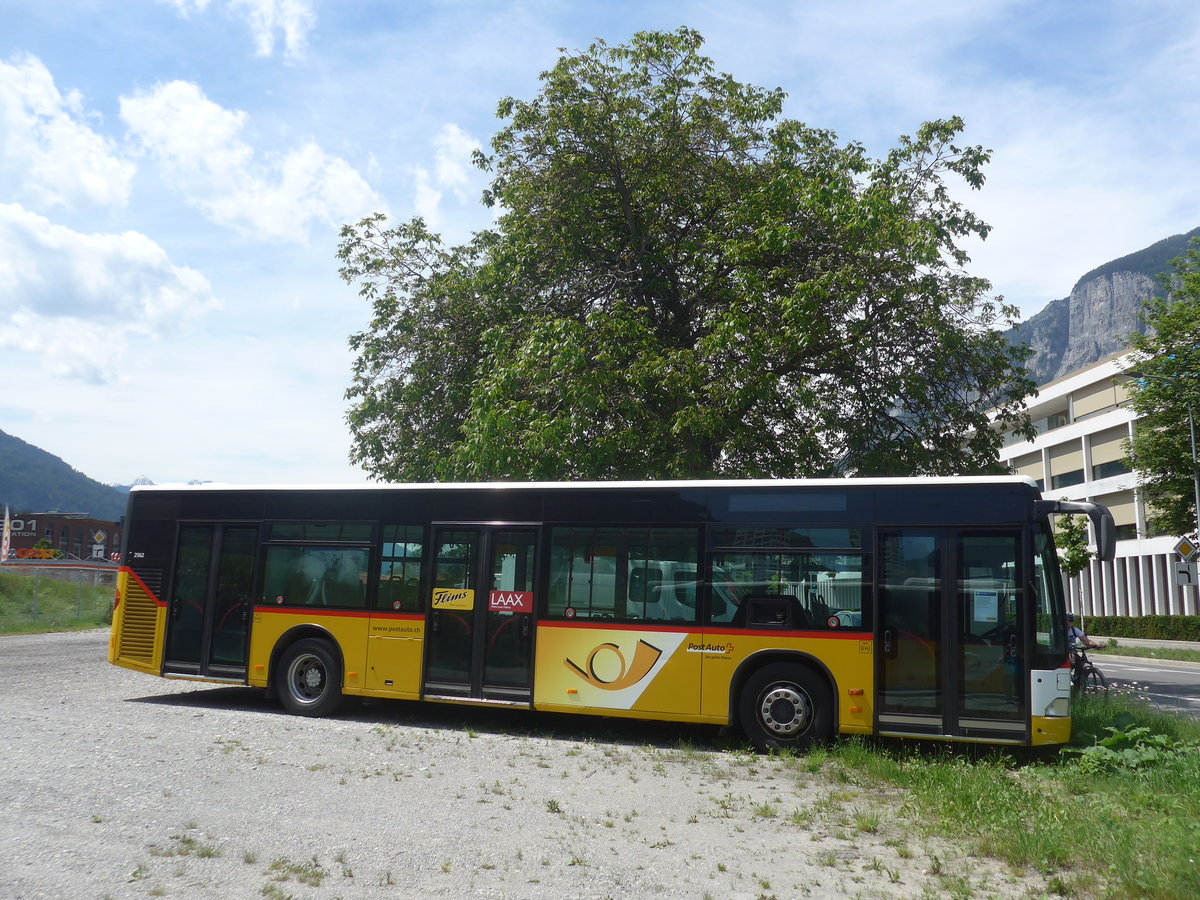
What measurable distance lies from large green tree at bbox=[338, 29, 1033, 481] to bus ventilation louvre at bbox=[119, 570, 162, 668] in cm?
516

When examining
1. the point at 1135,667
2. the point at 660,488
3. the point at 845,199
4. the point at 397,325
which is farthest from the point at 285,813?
the point at 1135,667

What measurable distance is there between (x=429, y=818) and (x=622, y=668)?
4.22 metres

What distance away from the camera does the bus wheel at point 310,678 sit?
12453mm

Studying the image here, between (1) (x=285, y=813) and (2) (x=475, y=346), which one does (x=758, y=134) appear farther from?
(1) (x=285, y=813)

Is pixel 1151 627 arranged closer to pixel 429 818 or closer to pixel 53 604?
pixel 53 604

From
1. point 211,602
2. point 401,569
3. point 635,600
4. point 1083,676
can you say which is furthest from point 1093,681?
point 211,602

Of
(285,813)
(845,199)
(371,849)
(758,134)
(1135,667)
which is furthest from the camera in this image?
(1135,667)

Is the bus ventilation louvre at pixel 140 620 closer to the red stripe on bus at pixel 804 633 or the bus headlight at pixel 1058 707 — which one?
the red stripe on bus at pixel 804 633

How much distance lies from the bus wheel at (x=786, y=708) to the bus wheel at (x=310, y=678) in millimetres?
5345

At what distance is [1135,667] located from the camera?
28016 mm

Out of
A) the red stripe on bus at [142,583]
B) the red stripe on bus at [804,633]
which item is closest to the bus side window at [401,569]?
the red stripe on bus at [142,583]

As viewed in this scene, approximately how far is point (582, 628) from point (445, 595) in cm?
187

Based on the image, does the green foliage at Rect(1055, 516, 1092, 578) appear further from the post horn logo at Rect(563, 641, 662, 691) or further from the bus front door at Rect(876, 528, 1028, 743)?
the post horn logo at Rect(563, 641, 662, 691)

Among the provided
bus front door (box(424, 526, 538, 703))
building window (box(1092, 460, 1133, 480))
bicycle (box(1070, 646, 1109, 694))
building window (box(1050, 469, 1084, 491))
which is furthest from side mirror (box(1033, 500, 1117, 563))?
building window (box(1050, 469, 1084, 491))
